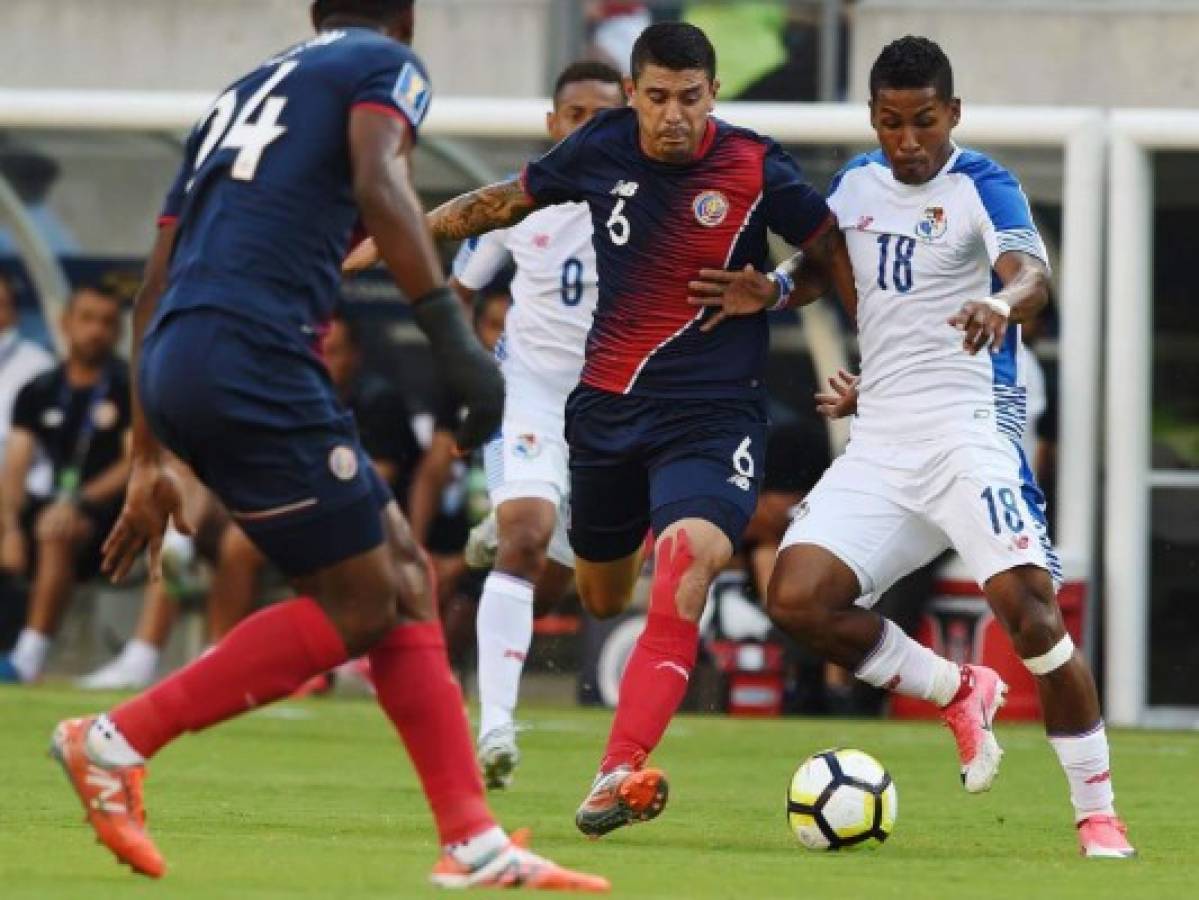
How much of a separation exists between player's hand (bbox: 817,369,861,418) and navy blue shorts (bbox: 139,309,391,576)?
2995mm

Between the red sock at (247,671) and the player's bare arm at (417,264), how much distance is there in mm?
557

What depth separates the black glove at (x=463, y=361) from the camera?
6.24m

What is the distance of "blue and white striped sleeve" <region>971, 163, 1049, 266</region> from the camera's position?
8.52 metres

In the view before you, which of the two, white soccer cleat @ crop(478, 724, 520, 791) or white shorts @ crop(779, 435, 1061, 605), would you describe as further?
white soccer cleat @ crop(478, 724, 520, 791)

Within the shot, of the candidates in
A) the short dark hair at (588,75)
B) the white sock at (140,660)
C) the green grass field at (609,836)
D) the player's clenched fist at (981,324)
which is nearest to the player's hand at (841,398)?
the green grass field at (609,836)

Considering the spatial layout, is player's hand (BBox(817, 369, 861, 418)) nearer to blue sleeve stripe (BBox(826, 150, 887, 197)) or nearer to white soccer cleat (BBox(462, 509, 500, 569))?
blue sleeve stripe (BBox(826, 150, 887, 197))

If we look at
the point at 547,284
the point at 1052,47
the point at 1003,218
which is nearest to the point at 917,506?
the point at 1003,218

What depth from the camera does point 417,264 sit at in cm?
629

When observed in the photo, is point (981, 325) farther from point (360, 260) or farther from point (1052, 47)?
point (1052, 47)

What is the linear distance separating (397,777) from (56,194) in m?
7.25

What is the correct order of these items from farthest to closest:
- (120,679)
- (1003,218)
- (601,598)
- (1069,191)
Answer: (120,679), (1069,191), (601,598), (1003,218)

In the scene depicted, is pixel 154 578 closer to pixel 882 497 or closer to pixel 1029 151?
pixel 882 497

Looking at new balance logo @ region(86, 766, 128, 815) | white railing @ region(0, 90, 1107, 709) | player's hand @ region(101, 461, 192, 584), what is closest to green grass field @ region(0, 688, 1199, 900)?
new balance logo @ region(86, 766, 128, 815)

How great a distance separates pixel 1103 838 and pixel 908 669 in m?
1.03
